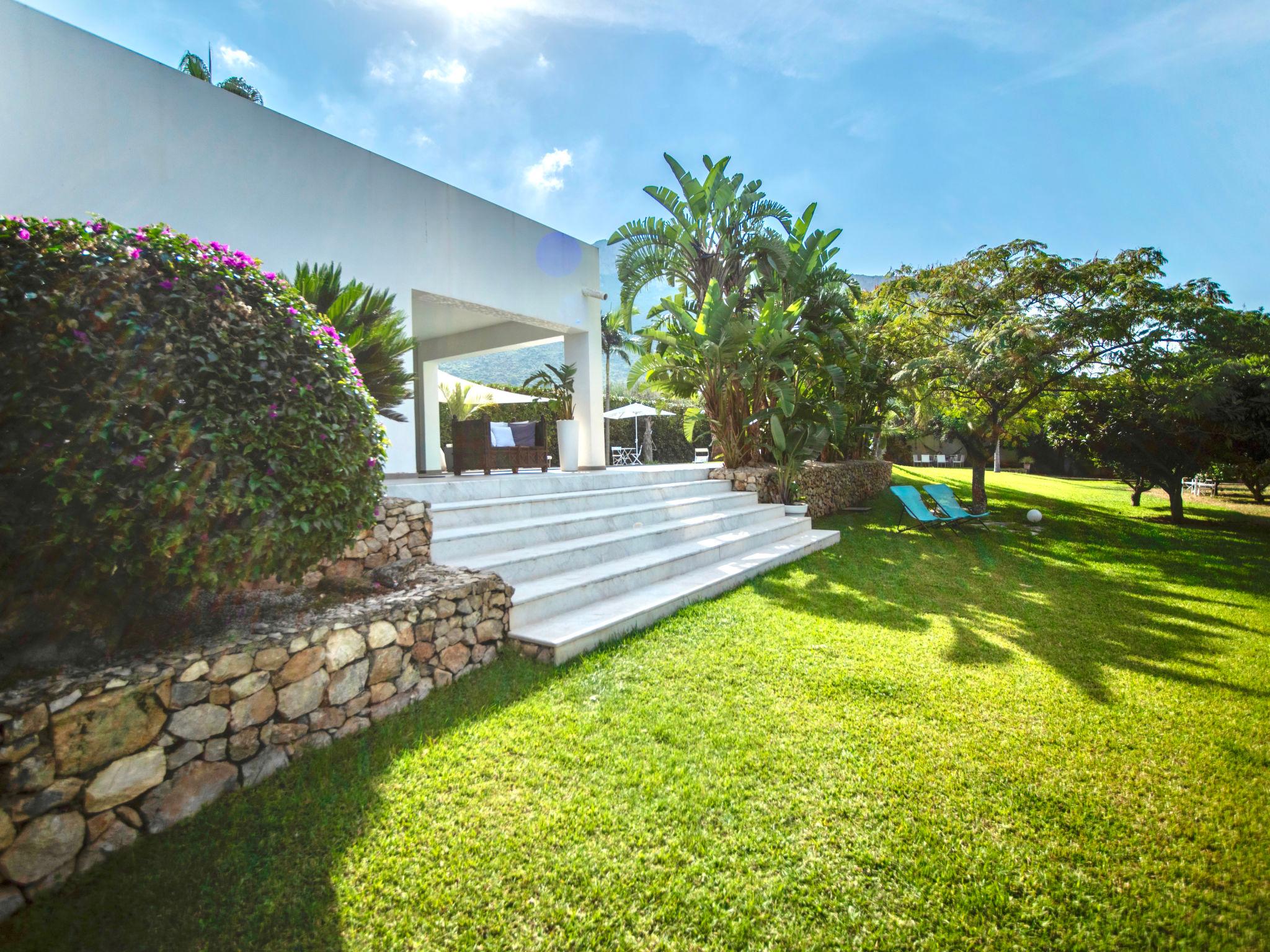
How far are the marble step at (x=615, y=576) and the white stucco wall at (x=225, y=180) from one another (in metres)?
3.72

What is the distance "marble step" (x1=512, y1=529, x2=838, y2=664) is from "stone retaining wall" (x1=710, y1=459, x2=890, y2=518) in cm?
267

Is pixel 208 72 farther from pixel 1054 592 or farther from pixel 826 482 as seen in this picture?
pixel 1054 592

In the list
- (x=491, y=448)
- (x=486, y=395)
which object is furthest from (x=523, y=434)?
(x=486, y=395)

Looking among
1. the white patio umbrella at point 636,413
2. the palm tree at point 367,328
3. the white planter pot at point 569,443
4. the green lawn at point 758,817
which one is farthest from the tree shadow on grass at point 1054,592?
the white patio umbrella at point 636,413

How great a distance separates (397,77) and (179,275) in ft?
31.7

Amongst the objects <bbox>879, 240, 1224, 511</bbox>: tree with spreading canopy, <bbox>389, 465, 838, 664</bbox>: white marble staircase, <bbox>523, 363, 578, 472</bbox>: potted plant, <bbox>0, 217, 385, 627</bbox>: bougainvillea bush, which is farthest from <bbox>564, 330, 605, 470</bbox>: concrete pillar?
<bbox>0, 217, 385, 627</bbox>: bougainvillea bush

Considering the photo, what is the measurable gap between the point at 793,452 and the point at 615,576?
250 inches

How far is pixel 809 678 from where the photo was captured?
3.95 m

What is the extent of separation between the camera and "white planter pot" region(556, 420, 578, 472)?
1068 centimetres

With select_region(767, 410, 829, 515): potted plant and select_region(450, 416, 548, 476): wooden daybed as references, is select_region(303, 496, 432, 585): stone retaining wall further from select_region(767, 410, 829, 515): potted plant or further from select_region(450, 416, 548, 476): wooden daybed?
select_region(767, 410, 829, 515): potted plant

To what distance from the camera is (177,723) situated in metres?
2.41

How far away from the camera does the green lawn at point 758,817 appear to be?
1.93m

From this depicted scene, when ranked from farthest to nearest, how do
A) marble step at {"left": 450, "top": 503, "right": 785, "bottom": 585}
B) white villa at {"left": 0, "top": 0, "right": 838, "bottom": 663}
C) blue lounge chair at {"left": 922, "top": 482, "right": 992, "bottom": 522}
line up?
blue lounge chair at {"left": 922, "top": 482, "right": 992, "bottom": 522}, white villa at {"left": 0, "top": 0, "right": 838, "bottom": 663}, marble step at {"left": 450, "top": 503, "right": 785, "bottom": 585}

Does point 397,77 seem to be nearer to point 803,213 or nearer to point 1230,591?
point 803,213
